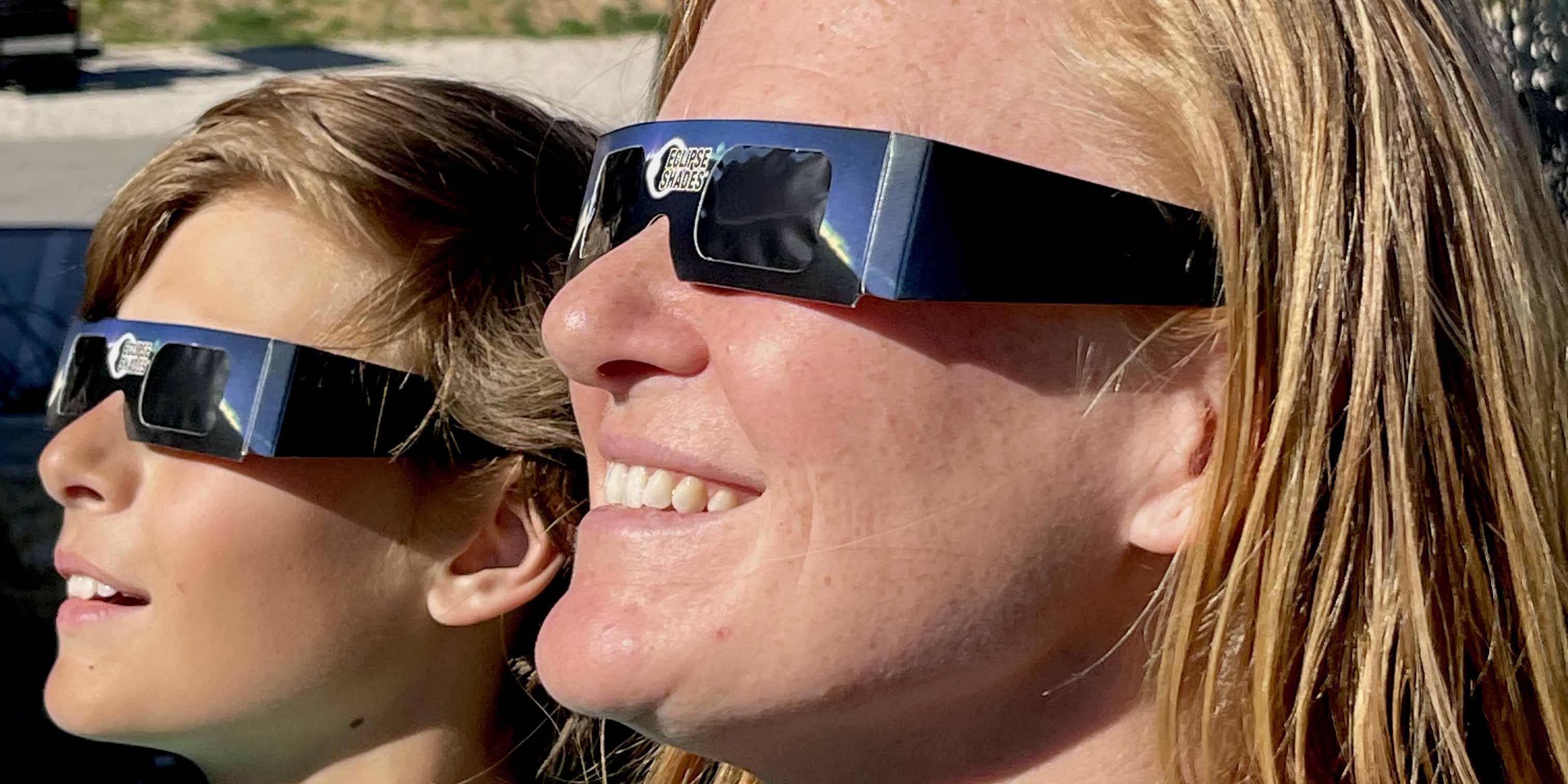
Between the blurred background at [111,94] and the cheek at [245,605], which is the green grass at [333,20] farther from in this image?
the cheek at [245,605]

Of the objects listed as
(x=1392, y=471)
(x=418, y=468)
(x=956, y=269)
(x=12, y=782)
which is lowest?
(x=12, y=782)

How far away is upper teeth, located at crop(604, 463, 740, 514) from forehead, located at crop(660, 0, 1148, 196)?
37cm

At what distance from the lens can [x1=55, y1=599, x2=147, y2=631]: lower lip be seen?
219 cm

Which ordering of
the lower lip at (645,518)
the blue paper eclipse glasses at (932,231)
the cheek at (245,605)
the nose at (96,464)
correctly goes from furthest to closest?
the nose at (96,464) < the cheek at (245,605) < the lower lip at (645,518) < the blue paper eclipse glasses at (932,231)

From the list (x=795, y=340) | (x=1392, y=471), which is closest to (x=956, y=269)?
(x=795, y=340)

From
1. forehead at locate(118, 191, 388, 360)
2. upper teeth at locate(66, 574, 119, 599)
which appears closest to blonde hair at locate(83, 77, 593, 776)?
forehead at locate(118, 191, 388, 360)

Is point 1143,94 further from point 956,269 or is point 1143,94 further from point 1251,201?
point 956,269

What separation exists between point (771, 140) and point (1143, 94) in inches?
14.0

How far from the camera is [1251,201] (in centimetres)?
136

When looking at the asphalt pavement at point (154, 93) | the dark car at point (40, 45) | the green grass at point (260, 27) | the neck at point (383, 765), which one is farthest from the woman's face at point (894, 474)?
the green grass at point (260, 27)

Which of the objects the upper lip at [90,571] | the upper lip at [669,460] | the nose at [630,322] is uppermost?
the nose at [630,322]

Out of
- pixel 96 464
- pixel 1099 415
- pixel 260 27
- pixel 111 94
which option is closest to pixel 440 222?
pixel 96 464

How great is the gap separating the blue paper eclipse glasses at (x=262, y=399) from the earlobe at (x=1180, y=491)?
1202 mm

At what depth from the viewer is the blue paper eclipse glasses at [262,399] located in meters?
2.14
